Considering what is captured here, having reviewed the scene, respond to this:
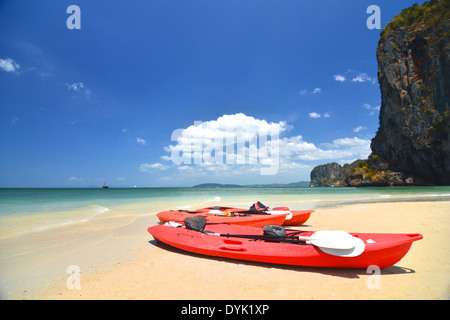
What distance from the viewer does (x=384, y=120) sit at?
50.3 meters

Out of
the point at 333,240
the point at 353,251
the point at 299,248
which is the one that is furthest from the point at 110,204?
the point at 353,251

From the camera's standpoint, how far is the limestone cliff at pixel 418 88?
1480 inches

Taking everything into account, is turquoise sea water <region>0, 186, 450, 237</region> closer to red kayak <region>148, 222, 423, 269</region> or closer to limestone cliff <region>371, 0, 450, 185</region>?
red kayak <region>148, 222, 423, 269</region>

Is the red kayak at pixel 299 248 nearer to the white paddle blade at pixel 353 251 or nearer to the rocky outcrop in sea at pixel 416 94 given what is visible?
the white paddle blade at pixel 353 251

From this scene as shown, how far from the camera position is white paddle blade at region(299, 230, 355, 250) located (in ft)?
11.9

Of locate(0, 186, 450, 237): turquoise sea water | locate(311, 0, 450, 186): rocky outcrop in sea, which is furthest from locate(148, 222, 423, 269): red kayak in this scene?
locate(311, 0, 450, 186): rocky outcrop in sea

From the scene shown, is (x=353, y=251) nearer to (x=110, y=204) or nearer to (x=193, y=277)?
(x=193, y=277)

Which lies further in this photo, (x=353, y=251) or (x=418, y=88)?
(x=418, y=88)

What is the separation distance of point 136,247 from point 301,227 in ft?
19.2

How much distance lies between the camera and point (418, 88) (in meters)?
40.2

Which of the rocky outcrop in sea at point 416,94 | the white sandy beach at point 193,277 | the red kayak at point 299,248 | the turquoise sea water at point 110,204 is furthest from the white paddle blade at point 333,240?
the rocky outcrop in sea at point 416,94

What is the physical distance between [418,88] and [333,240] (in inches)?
2091

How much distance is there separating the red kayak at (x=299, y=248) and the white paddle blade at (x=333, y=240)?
0.02 m

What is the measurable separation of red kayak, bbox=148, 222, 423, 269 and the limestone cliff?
49764mm
